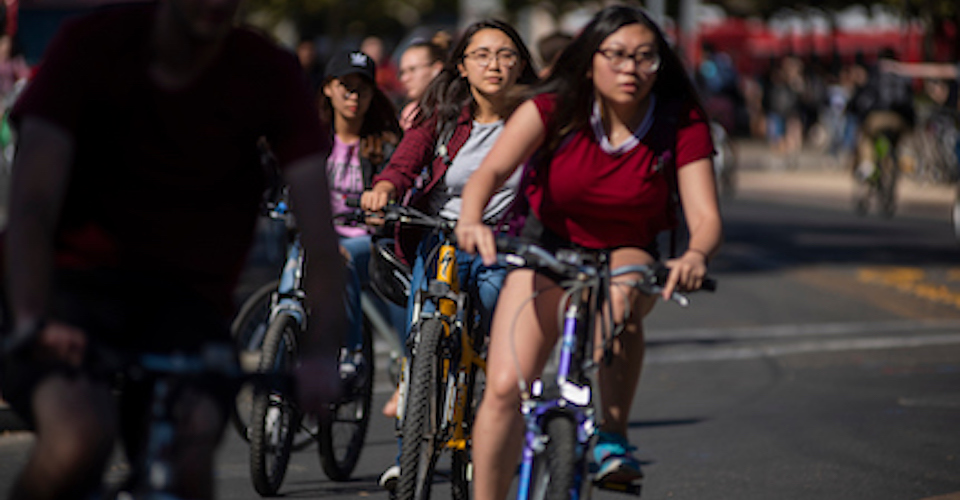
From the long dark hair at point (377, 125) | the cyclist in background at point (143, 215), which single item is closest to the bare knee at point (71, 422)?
the cyclist in background at point (143, 215)

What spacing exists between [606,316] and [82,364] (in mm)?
1763

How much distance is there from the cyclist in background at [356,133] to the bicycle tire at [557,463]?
9.16ft

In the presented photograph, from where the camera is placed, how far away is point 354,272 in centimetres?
647

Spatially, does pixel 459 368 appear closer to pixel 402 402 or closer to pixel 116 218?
pixel 402 402

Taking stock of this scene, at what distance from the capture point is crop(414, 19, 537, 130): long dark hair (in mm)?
5918

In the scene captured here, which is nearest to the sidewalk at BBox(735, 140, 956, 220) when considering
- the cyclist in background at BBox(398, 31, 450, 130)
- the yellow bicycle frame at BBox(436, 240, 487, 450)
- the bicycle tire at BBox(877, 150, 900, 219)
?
the bicycle tire at BBox(877, 150, 900, 219)

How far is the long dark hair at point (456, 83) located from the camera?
5.92m

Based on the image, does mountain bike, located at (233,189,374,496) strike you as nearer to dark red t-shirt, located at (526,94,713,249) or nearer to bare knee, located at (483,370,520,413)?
bare knee, located at (483,370,520,413)

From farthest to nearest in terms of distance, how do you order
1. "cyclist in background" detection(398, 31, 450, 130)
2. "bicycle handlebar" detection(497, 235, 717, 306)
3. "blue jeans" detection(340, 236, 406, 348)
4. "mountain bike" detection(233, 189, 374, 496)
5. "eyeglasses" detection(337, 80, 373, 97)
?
"cyclist in background" detection(398, 31, 450, 130) → "eyeglasses" detection(337, 80, 373, 97) → "blue jeans" detection(340, 236, 406, 348) → "mountain bike" detection(233, 189, 374, 496) → "bicycle handlebar" detection(497, 235, 717, 306)

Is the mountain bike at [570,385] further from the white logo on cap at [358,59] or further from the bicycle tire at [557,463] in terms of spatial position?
the white logo on cap at [358,59]

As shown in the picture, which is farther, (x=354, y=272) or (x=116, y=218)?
(x=354, y=272)

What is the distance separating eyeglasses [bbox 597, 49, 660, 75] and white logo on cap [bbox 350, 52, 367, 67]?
9.26ft

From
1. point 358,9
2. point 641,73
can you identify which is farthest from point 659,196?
point 358,9

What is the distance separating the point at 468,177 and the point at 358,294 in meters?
0.88
